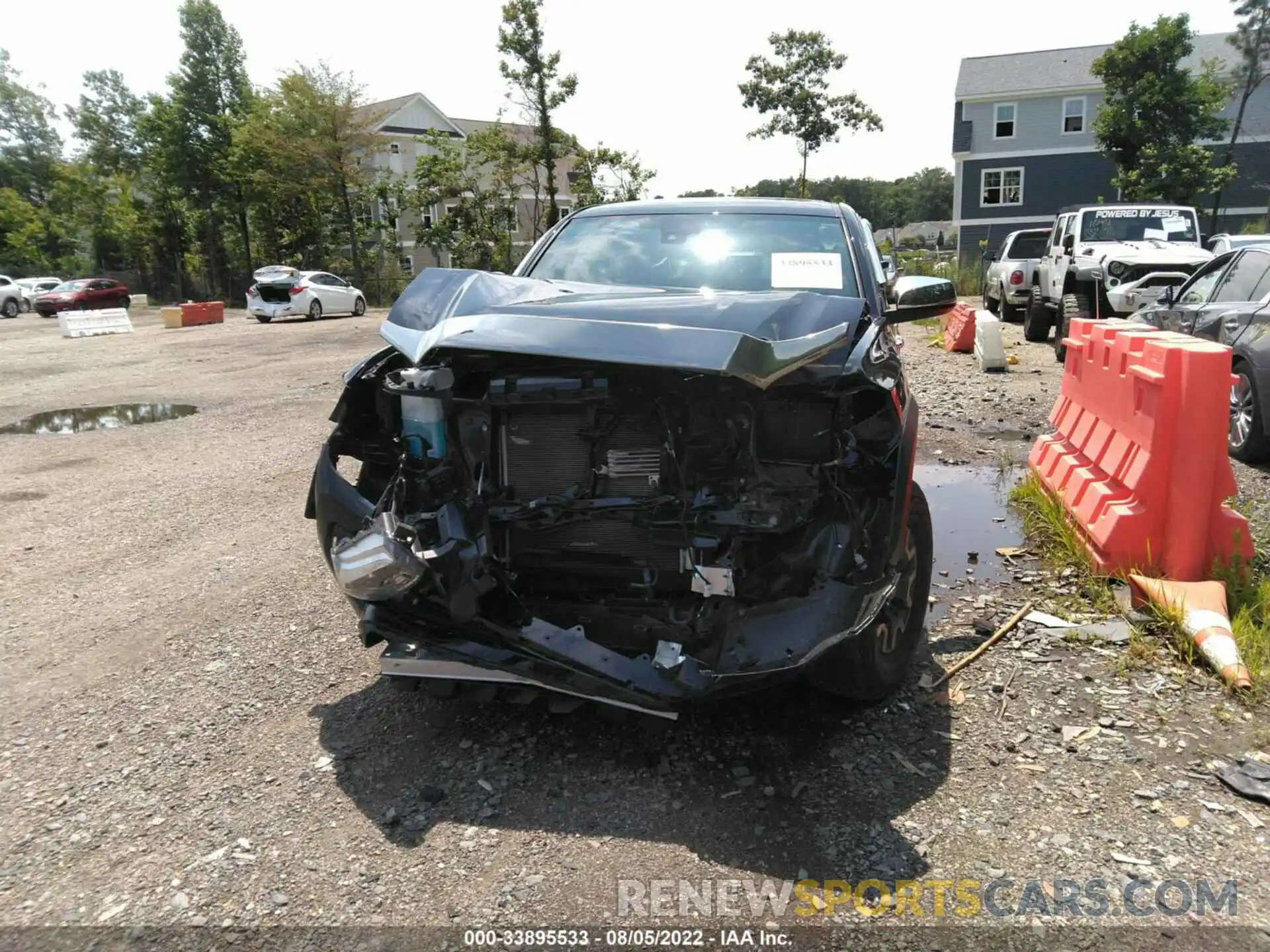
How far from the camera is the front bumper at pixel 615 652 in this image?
2686mm

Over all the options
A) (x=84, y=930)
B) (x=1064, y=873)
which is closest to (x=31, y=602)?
(x=84, y=930)

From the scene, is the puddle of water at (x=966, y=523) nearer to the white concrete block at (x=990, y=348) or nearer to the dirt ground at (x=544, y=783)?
the dirt ground at (x=544, y=783)

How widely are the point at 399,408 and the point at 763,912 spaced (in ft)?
6.42

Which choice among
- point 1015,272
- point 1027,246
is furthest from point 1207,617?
point 1027,246

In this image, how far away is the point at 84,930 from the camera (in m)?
2.28

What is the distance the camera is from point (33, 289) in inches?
1549

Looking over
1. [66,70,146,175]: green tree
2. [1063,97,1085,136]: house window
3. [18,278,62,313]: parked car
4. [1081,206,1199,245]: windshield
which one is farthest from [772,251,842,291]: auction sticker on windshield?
[66,70,146,175]: green tree

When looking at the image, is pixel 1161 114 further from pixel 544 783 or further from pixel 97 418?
pixel 544 783

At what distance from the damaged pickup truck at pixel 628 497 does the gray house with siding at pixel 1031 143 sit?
131 ft

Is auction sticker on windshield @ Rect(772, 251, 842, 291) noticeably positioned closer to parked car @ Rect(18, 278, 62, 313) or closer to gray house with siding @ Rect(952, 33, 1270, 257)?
gray house with siding @ Rect(952, 33, 1270, 257)

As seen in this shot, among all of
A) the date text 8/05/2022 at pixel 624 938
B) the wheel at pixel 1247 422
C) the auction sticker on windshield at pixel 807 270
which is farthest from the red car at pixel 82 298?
the date text 8/05/2022 at pixel 624 938

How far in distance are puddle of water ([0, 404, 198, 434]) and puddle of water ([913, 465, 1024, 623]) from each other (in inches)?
335

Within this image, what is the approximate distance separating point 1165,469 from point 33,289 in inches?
1840

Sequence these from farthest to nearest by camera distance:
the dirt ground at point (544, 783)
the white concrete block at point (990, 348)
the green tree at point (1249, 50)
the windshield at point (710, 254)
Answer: the green tree at point (1249, 50), the white concrete block at point (990, 348), the windshield at point (710, 254), the dirt ground at point (544, 783)
